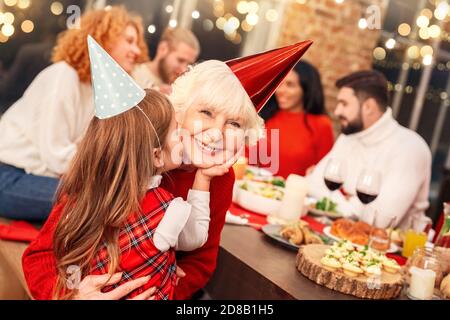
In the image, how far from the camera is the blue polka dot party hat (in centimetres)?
103

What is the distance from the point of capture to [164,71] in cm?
368

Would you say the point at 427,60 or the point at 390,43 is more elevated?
the point at 390,43

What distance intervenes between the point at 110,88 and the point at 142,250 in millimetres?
335

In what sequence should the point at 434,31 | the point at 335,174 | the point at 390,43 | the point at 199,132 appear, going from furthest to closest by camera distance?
the point at 434,31
the point at 390,43
the point at 335,174
the point at 199,132

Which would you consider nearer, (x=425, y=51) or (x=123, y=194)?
(x=123, y=194)

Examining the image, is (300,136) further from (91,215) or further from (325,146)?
(91,215)

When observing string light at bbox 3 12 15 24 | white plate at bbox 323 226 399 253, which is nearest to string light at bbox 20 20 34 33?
string light at bbox 3 12 15 24

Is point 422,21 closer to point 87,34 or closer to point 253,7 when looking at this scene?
point 253,7

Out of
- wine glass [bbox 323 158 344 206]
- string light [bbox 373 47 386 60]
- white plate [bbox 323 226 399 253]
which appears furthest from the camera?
string light [bbox 373 47 386 60]

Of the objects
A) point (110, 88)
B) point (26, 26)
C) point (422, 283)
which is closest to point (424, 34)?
point (26, 26)

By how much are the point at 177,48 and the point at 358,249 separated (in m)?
2.45

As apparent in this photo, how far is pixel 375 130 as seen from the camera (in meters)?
2.88

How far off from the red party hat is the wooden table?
0.49 metres

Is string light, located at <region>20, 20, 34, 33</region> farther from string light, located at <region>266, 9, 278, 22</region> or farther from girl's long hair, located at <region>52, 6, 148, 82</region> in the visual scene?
string light, located at <region>266, 9, 278, 22</region>
